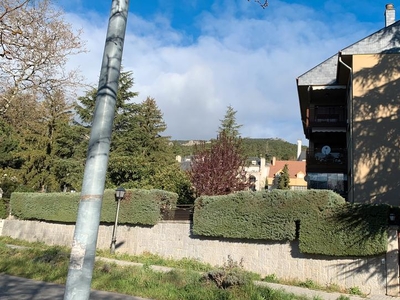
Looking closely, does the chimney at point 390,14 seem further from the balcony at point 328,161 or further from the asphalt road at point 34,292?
the asphalt road at point 34,292

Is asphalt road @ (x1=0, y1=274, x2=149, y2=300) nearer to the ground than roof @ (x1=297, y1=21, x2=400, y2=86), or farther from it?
nearer to the ground

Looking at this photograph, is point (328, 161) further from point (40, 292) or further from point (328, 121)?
point (40, 292)

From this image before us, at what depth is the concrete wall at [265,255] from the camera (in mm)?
11898

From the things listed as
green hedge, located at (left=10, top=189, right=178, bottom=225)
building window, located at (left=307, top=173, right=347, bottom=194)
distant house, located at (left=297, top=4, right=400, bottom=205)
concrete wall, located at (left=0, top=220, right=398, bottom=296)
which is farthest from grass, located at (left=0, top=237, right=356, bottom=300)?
building window, located at (left=307, top=173, right=347, bottom=194)

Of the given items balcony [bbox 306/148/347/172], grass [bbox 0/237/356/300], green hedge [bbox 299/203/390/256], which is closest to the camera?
grass [bbox 0/237/356/300]

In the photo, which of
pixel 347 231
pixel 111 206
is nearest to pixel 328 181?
pixel 347 231

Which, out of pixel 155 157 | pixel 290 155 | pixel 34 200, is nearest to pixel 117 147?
pixel 155 157

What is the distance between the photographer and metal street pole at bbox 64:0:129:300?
2.17 metres

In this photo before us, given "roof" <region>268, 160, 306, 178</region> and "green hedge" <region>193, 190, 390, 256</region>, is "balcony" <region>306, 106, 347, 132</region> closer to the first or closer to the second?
"green hedge" <region>193, 190, 390, 256</region>

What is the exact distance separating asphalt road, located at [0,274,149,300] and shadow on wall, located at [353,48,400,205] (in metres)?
14.8

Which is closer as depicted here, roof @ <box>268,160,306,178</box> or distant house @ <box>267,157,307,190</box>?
distant house @ <box>267,157,307,190</box>

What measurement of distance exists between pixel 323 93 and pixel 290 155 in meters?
77.6

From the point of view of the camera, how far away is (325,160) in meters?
25.9

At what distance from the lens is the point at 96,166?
231 cm
